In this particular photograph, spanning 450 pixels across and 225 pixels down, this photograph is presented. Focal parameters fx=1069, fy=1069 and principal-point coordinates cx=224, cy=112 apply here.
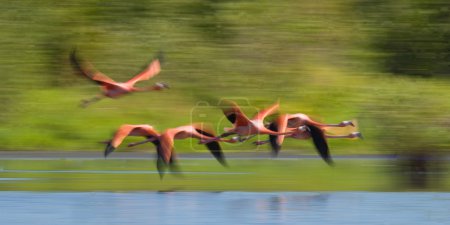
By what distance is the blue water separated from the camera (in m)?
6.91

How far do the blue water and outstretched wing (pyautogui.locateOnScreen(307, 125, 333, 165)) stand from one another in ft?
6.64

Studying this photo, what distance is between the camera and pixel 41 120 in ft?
42.8

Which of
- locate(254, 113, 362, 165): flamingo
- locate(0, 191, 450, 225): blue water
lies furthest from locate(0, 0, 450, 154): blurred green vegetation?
locate(0, 191, 450, 225): blue water

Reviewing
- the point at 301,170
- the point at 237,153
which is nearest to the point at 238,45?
the point at 237,153

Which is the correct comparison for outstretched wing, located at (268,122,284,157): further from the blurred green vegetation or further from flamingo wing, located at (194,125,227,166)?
the blurred green vegetation

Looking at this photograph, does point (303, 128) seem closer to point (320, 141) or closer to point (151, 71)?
point (320, 141)

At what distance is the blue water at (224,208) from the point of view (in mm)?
6906

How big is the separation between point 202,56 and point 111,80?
1.22 metres

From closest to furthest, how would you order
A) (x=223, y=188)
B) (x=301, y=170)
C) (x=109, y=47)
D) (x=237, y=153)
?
(x=223, y=188) < (x=301, y=170) < (x=237, y=153) < (x=109, y=47)

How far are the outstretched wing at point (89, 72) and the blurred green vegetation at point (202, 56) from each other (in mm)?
388

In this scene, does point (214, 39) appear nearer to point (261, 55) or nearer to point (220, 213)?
point (261, 55)

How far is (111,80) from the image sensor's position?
42.5 feet

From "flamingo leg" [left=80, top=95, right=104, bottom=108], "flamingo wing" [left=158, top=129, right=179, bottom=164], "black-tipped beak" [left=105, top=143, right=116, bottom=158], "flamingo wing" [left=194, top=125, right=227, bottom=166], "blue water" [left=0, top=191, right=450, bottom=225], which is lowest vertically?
"flamingo leg" [left=80, top=95, right=104, bottom=108]

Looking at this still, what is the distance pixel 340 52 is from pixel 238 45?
132cm
